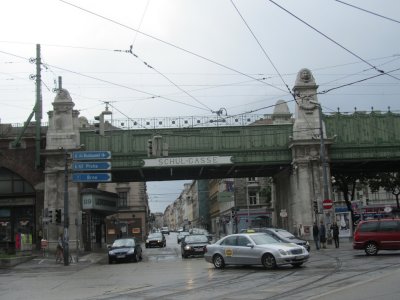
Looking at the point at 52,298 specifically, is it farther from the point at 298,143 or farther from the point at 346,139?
the point at 346,139

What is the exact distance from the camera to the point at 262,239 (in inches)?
898

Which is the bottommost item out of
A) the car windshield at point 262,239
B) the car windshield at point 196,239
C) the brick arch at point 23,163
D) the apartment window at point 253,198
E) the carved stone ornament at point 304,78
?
the car windshield at point 196,239

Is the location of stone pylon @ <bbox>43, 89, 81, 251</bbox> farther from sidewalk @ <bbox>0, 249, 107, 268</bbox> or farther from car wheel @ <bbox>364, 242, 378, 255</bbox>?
car wheel @ <bbox>364, 242, 378, 255</bbox>

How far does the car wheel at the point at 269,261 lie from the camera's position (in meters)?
21.6

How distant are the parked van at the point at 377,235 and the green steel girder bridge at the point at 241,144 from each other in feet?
52.4

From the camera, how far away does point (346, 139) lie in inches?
1695

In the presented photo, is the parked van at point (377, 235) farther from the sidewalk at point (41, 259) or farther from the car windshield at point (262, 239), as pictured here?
the sidewalk at point (41, 259)

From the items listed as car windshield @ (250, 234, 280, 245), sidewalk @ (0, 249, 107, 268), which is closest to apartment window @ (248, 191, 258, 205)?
sidewalk @ (0, 249, 107, 268)

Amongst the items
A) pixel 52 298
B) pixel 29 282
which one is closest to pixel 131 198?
pixel 29 282

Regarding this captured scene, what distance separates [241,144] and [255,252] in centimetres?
2092

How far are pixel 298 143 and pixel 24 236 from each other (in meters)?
20.6

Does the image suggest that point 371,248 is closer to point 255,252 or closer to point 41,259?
point 255,252

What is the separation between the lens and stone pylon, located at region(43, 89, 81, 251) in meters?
40.8

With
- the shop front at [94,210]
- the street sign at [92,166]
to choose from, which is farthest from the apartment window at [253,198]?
the street sign at [92,166]
